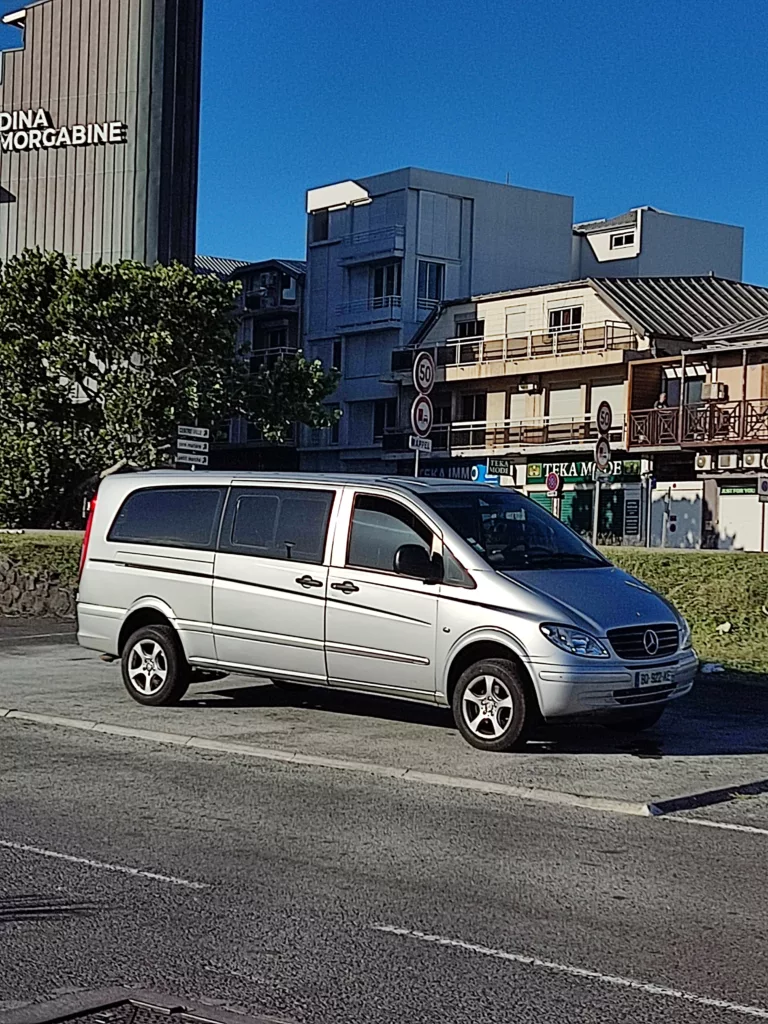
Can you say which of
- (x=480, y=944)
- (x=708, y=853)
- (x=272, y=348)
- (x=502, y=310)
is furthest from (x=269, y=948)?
(x=272, y=348)

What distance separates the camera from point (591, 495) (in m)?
57.4

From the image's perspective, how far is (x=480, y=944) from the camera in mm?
5656

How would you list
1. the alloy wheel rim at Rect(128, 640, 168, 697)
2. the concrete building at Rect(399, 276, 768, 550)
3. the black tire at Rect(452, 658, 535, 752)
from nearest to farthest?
1. the black tire at Rect(452, 658, 535, 752)
2. the alloy wheel rim at Rect(128, 640, 168, 697)
3. the concrete building at Rect(399, 276, 768, 550)

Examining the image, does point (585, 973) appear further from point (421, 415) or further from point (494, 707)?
point (421, 415)

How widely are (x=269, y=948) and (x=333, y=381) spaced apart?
35.2m

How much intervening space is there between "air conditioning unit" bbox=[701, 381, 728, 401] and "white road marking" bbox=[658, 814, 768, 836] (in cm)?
4468

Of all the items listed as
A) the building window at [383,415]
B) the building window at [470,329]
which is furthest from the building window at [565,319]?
the building window at [383,415]

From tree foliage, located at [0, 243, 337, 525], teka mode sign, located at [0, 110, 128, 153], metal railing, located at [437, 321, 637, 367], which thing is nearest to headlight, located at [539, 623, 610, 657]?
tree foliage, located at [0, 243, 337, 525]

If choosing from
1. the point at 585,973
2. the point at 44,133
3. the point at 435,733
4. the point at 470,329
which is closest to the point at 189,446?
the point at 435,733

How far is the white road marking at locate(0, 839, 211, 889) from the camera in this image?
653cm

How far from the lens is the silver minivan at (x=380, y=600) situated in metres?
10.2

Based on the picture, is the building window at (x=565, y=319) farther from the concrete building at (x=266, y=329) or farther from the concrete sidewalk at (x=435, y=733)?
the concrete sidewalk at (x=435, y=733)

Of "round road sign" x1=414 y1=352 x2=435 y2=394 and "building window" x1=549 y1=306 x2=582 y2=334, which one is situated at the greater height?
"building window" x1=549 y1=306 x2=582 y2=334

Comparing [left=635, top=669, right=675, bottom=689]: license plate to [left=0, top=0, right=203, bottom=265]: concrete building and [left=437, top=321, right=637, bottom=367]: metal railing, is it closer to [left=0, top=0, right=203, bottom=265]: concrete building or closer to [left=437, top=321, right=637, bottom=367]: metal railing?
[left=437, top=321, right=637, bottom=367]: metal railing
